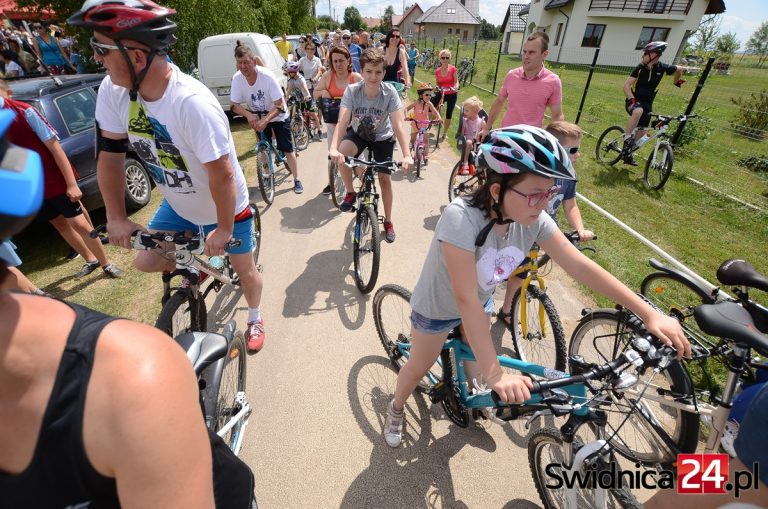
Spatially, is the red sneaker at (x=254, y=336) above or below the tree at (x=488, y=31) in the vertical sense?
below

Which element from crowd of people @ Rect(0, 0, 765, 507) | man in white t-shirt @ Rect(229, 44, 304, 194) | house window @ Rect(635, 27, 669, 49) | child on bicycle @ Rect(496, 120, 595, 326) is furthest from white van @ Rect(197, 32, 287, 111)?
house window @ Rect(635, 27, 669, 49)

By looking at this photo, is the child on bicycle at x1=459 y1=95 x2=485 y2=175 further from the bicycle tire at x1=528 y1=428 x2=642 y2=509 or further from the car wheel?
the car wheel

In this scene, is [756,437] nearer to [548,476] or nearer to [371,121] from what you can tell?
[548,476]

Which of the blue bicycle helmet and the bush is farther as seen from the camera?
the bush

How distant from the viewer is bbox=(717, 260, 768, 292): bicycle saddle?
6.84 ft

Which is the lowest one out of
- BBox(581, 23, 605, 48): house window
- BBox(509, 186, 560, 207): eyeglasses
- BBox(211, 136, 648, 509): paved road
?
BBox(211, 136, 648, 509): paved road

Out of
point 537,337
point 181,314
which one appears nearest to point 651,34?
point 537,337

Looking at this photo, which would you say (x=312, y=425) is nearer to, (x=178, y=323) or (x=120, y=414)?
(x=178, y=323)

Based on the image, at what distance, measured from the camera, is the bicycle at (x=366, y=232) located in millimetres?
3949

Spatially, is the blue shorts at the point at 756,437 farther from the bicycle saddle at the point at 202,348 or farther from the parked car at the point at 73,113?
the parked car at the point at 73,113

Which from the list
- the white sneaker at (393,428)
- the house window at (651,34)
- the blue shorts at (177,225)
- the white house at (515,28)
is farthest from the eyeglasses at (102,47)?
the white house at (515,28)

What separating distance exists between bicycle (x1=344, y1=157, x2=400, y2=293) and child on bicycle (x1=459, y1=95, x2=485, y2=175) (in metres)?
2.66

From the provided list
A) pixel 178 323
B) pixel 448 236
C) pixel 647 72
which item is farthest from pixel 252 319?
pixel 647 72

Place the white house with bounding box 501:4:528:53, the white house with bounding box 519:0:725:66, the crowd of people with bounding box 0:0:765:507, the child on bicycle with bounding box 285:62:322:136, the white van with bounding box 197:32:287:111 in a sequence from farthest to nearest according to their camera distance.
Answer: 1. the white house with bounding box 501:4:528:53
2. the white house with bounding box 519:0:725:66
3. the white van with bounding box 197:32:287:111
4. the child on bicycle with bounding box 285:62:322:136
5. the crowd of people with bounding box 0:0:765:507
